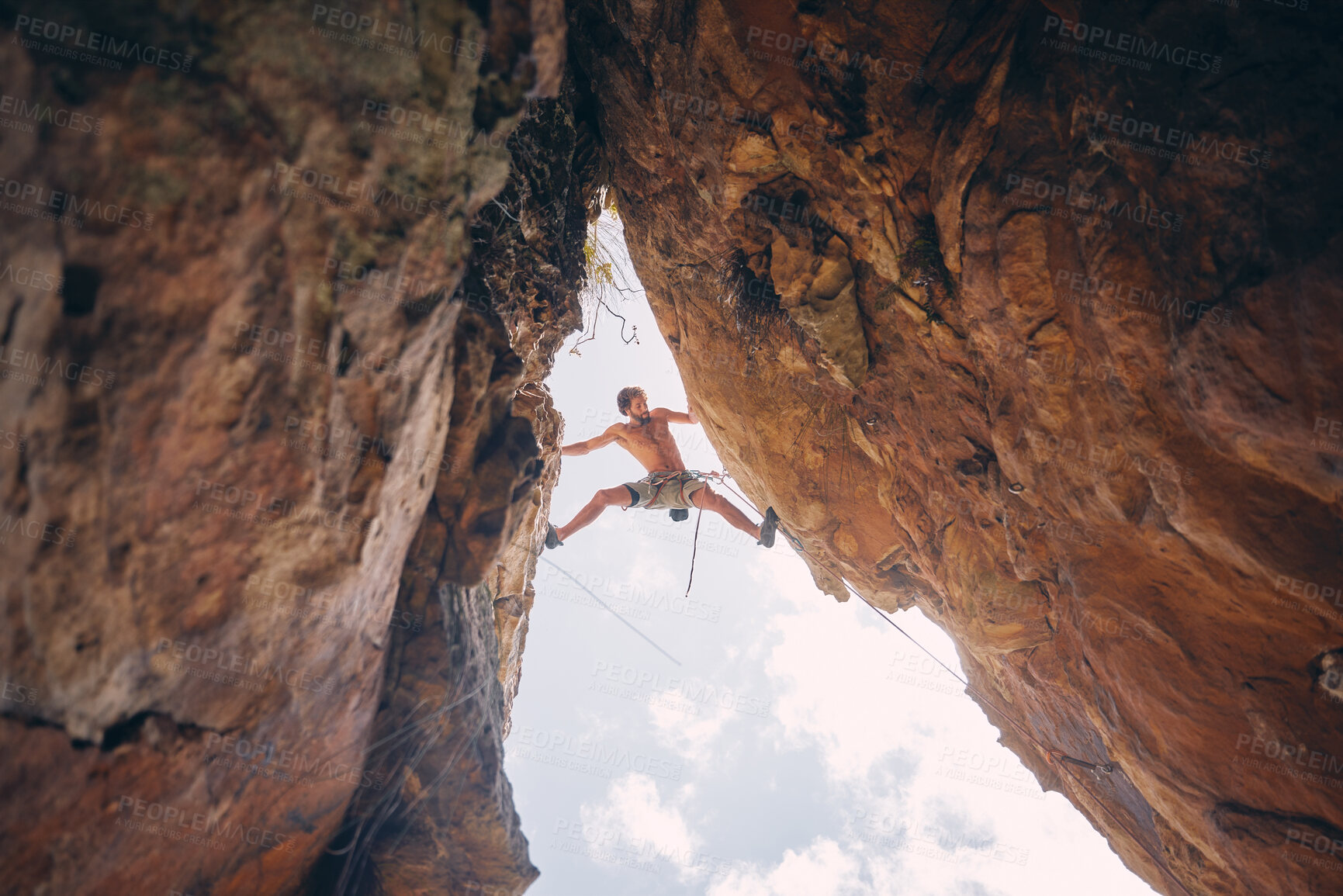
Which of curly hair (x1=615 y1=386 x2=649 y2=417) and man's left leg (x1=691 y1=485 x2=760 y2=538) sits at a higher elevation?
curly hair (x1=615 y1=386 x2=649 y2=417)

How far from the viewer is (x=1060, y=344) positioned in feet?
12.3

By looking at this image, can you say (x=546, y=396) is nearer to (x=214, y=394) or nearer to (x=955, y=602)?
(x=214, y=394)

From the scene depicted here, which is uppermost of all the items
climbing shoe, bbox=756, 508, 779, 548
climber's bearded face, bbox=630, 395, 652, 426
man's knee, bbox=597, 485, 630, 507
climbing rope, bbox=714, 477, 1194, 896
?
climber's bearded face, bbox=630, 395, 652, 426

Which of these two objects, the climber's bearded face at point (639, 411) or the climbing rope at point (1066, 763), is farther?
the climber's bearded face at point (639, 411)

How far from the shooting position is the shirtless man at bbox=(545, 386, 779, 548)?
797 cm

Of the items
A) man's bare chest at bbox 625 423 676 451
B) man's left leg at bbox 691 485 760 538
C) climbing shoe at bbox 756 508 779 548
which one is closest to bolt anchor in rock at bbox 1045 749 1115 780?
climbing shoe at bbox 756 508 779 548

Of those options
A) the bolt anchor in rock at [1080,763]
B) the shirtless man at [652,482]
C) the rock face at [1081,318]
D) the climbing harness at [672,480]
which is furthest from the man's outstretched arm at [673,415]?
the bolt anchor in rock at [1080,763]

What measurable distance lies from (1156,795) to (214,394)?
22.4ft

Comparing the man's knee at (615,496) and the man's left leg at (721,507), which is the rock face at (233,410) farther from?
the man's left leg at (721,507)

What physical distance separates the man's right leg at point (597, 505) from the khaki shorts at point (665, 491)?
0.10 m

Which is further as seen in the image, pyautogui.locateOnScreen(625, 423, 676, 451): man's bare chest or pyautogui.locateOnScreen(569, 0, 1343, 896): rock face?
pyautogui.locateOnScreen(625, 423, 676, 451): man's bare chest

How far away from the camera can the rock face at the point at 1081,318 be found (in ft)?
9.08

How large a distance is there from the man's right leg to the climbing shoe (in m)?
2.11

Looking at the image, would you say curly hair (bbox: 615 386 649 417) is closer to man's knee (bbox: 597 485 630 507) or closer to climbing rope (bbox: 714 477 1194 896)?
man's knee (bbox: 597 485 630 507)
